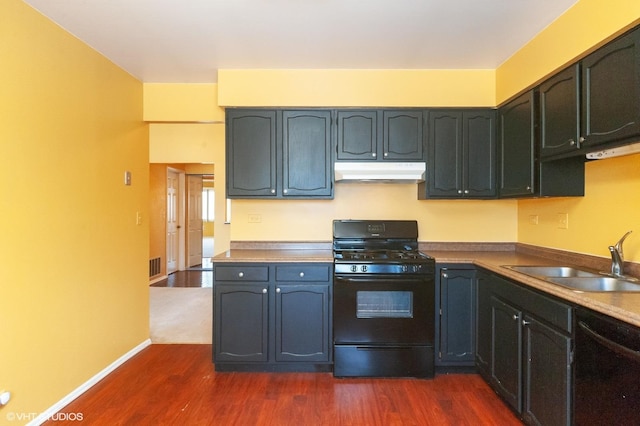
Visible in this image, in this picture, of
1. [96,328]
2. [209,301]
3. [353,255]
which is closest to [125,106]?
[96,328]

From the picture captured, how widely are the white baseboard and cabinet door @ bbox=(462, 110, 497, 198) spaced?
10.6 ft

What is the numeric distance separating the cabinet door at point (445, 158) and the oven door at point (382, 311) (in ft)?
2.67

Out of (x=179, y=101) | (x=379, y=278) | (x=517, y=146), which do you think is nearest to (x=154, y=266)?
(x=179, y=101)

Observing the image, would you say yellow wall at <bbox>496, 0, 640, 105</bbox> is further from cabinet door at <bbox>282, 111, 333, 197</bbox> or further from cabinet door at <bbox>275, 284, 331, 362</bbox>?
cabinet door at <bbox>275, 284, 331, 362</bbox>

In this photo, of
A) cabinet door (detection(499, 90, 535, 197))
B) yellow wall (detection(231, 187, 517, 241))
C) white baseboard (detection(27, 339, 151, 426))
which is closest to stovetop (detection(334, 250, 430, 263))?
yellow wall (detection(231, 187, 517, 241))

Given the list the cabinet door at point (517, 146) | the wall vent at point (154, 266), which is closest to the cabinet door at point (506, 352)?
the cabinet door at point (517, 146)

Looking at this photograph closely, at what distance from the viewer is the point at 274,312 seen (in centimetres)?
261

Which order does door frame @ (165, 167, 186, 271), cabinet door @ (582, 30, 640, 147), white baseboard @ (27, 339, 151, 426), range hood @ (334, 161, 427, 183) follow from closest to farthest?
cabinet door @ (582, 30, 640, 147) → white baseboard @ (27, 339, 151, 426) → range hood @ (334, 161, 427, 183) → door frame @ (165, 167, 186, 271)

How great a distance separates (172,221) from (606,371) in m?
6.79

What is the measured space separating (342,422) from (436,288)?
A: 1169 millimetres

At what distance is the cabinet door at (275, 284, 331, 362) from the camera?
2607 millimetres

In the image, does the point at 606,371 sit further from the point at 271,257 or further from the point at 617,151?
the point at 271,257

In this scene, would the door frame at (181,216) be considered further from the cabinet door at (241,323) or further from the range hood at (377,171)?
the range hood at (377,171)

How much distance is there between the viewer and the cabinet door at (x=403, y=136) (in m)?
2.88
